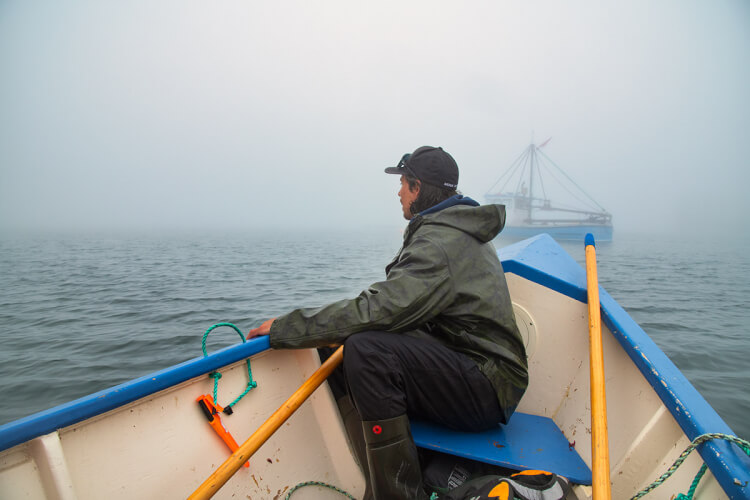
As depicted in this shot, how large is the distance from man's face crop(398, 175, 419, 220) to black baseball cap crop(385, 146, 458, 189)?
0.20 feet

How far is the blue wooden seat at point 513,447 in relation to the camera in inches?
65.2

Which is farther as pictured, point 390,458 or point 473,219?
point 473,219

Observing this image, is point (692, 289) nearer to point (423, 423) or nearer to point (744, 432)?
point (744, 432)

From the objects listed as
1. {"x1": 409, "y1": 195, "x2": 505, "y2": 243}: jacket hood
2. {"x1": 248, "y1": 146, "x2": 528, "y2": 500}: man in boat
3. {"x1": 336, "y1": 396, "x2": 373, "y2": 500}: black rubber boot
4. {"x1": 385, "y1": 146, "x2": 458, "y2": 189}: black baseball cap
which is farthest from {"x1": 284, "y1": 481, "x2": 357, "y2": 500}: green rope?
{"x1": 385, "y1": 146, "x2": 458, "y2": 189}: black baseball cap

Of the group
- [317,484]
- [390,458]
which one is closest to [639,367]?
[390,458]

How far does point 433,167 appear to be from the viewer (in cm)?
189

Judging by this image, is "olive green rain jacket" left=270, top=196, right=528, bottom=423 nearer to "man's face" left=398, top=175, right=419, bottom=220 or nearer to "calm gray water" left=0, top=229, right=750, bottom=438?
"man's face" left=398, top=175, right=419, bottom=220

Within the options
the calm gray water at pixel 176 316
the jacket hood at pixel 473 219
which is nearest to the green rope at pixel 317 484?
the jacket hood at pixel 473 219

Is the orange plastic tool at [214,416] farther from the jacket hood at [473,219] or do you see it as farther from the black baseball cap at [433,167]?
the black baseball cap at [433,167]

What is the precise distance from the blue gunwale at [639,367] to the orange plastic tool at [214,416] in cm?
13

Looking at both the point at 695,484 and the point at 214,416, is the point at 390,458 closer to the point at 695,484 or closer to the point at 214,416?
the point at 214,416

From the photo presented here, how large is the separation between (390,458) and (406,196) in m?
1.17

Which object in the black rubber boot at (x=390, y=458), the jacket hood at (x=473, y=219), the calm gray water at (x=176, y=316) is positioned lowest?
the calm gray water at (x=176, y=316)

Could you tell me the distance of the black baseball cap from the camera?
189cm
